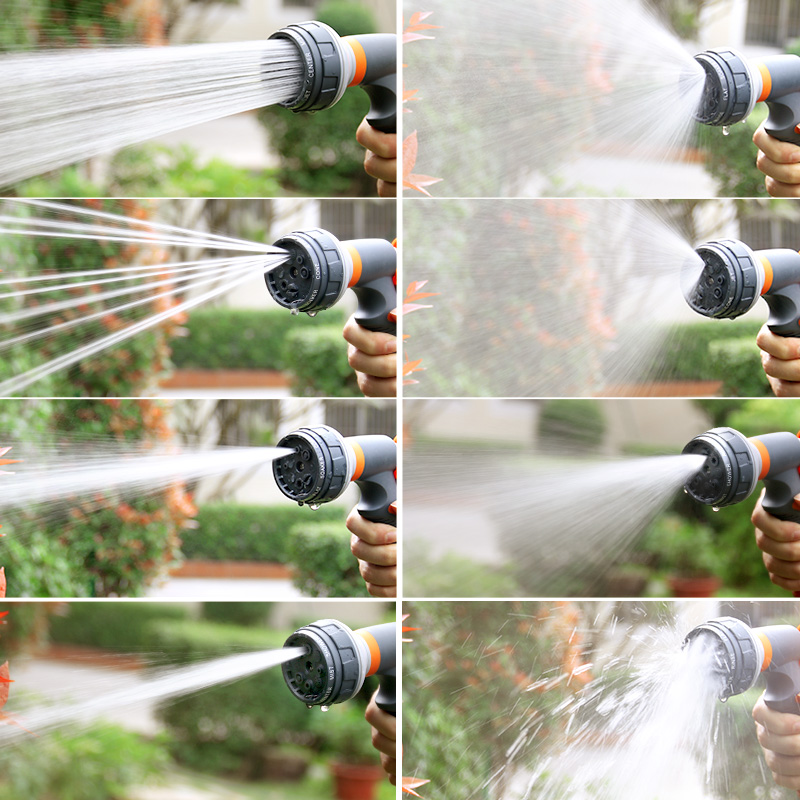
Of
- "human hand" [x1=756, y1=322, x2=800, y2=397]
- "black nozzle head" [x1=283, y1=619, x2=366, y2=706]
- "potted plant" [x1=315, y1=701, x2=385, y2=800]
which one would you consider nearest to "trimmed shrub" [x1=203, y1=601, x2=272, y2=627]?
"black nozzle head" [x1=283, y1=619, x2=366, y2=706]

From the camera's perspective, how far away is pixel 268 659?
1.61 metres

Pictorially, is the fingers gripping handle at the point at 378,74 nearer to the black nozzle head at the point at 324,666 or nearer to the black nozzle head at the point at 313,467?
the black nozzle head at the point at 313,467

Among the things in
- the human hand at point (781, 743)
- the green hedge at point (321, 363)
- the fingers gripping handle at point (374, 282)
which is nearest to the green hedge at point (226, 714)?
the green hedge at point (321, 363)

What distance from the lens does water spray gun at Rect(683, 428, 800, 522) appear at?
1.56 metres

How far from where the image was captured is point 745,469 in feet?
5.11

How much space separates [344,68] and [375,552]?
0.87 m

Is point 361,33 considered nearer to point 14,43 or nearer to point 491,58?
point 491,58

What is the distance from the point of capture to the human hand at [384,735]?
1653mm

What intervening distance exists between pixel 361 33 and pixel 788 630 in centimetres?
134

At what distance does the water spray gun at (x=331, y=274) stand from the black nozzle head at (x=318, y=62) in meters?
0.22

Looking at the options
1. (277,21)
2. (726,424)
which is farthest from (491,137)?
(726,424)

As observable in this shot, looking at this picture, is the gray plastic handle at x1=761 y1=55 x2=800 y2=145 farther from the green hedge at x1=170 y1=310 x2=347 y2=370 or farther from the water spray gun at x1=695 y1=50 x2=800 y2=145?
the green hedge at x1=170 y1=310 x2=347 y2=370

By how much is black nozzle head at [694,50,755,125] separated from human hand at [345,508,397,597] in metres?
0.97

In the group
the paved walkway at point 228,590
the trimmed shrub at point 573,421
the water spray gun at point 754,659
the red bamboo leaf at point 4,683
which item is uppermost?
the trimmed shrub at point 573,421
